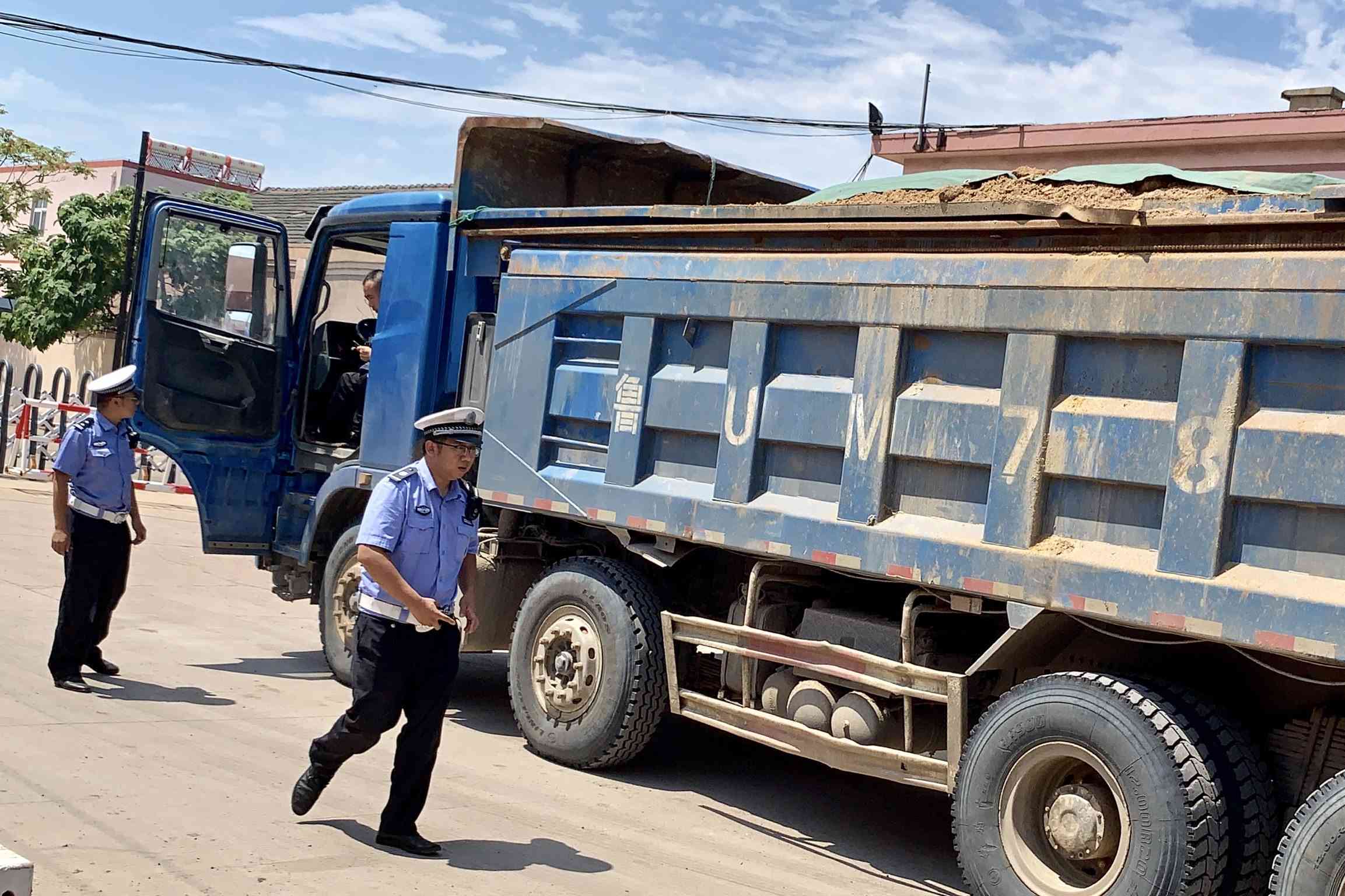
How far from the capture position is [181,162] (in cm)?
4062

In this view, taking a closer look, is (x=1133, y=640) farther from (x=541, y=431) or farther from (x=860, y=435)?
(x=541, y=431)

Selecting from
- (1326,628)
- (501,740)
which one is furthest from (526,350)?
(1326,628)

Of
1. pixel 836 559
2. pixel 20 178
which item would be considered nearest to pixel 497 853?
pixel 836 559

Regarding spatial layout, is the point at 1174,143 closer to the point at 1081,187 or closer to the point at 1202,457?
the point at 1081,187

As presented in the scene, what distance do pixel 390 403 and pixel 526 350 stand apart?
3.92ft

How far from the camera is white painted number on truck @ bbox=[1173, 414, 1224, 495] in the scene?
4480 millimetres

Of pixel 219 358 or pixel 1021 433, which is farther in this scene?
pixel 219 358

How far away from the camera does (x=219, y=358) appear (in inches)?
354

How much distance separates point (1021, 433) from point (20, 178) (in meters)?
31.8

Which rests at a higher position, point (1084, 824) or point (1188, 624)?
point (1188, 624)

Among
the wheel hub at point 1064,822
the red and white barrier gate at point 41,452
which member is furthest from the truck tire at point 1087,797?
the red and white barrier gate at point 41,452

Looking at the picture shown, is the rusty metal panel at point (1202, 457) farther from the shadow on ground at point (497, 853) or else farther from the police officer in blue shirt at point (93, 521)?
the police officer in blue shirt at point (93, 521)

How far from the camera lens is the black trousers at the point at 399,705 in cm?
521

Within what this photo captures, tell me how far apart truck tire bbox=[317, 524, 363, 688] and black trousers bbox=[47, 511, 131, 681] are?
3.69ft
